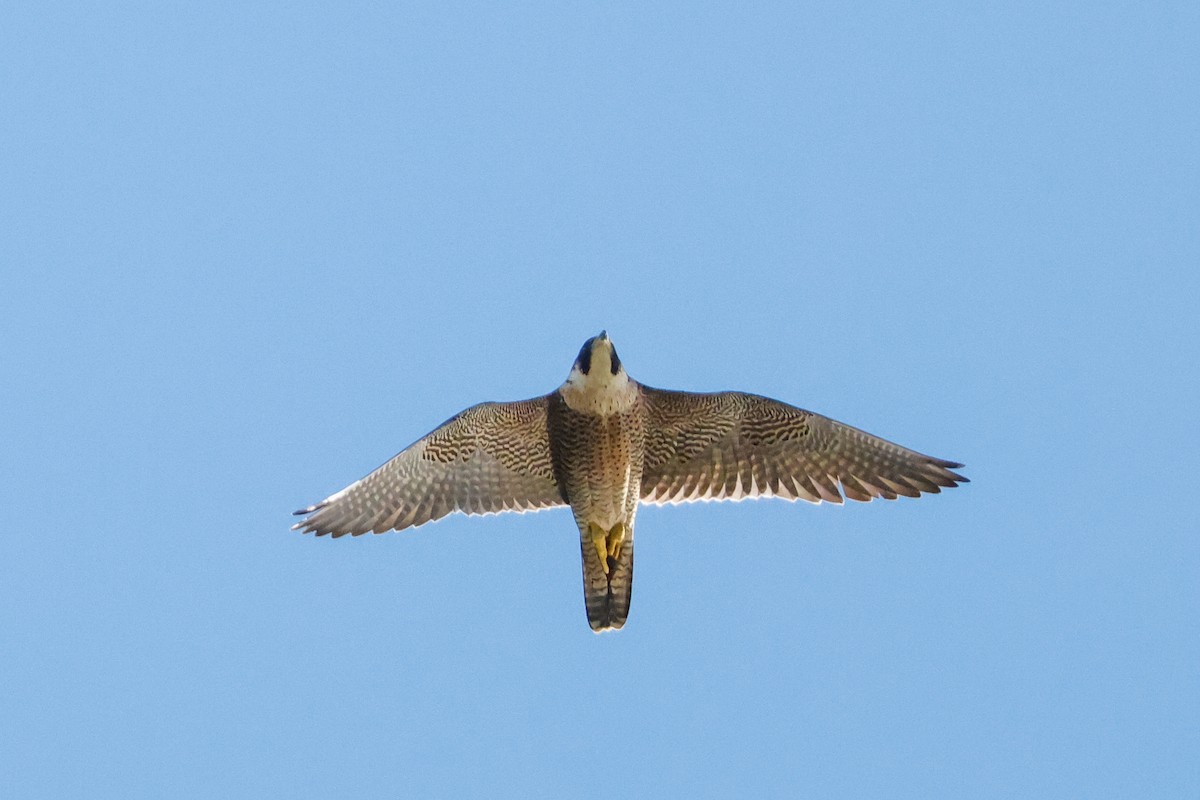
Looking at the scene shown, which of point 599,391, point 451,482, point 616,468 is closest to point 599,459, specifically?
point 616,468

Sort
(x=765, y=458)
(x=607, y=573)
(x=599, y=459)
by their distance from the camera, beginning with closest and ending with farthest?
(x=599, y=459) < (x=607, y=573) < (x=765, y=458)

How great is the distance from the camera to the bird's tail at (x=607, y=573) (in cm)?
1051

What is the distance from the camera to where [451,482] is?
11.1m

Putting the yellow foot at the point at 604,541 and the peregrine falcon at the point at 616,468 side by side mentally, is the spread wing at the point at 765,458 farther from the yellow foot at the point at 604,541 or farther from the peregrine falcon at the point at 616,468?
the yellow foot at the point at 604,541

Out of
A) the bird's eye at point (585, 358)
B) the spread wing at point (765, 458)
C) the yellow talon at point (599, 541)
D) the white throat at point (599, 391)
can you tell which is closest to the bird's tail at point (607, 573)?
the yellow talon at point (599, 541)

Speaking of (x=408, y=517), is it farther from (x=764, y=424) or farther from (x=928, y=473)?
(x=928, y=473)

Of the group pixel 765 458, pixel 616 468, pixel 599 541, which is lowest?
pixel 599 541

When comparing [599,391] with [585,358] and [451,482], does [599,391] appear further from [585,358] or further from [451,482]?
[451,482]

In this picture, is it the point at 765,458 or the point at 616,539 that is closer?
the point at 616,539

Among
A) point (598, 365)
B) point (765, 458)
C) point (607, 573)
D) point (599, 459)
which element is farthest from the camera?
point (765, 458)

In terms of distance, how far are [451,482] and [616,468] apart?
1.39 metres

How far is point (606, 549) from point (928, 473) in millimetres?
2489

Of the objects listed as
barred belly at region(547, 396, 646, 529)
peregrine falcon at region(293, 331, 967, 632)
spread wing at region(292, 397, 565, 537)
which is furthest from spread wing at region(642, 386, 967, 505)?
spread wing at region(292, 397, 565, 537)

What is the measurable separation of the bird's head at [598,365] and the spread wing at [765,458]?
0.58 meters
